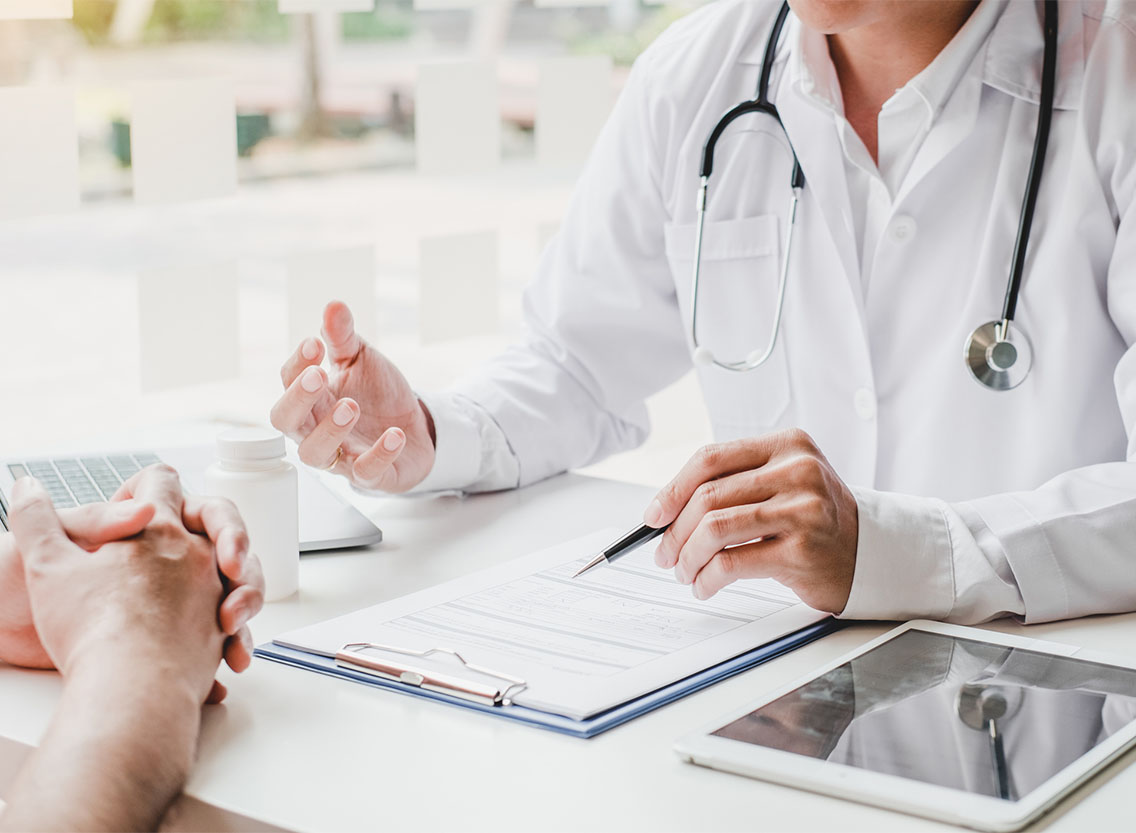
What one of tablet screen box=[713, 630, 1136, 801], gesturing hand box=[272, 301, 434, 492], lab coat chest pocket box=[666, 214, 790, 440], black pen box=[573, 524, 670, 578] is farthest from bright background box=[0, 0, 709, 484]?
tablet screen box=[713, 630, 1136, 801]

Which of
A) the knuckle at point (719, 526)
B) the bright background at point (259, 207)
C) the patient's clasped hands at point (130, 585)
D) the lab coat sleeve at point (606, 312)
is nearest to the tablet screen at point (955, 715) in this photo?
the knuckle at point (719, 526)

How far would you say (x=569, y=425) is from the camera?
1550 millimetres

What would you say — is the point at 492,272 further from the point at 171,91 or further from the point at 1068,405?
the point at 1068,405

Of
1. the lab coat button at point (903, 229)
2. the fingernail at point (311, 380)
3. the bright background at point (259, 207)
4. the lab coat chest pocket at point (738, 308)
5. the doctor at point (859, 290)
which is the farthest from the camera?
the bright background at point (259, 207)

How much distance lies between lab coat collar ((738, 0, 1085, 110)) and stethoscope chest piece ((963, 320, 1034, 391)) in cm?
23

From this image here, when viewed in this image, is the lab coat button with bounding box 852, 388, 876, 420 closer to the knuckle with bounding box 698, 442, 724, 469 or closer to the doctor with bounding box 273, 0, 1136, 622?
the doctor with bounding box 273, 0, 1136, 622

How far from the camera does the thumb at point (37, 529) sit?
0.89 m

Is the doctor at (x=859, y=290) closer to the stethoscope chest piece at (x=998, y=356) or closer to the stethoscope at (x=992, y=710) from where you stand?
the stethoscope chest piece at (x=998, y=356)

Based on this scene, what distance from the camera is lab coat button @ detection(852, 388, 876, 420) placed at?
1444 millimetres

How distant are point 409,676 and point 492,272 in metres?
1.65

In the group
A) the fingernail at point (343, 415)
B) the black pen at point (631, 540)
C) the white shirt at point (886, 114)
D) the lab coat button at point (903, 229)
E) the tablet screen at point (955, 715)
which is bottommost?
the tablet screen at point (955, 715)

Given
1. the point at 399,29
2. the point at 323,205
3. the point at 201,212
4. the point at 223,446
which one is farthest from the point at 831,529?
the point at 399,29

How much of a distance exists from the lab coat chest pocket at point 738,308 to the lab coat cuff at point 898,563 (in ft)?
1.58

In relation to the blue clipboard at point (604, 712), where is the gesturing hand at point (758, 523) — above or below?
above
